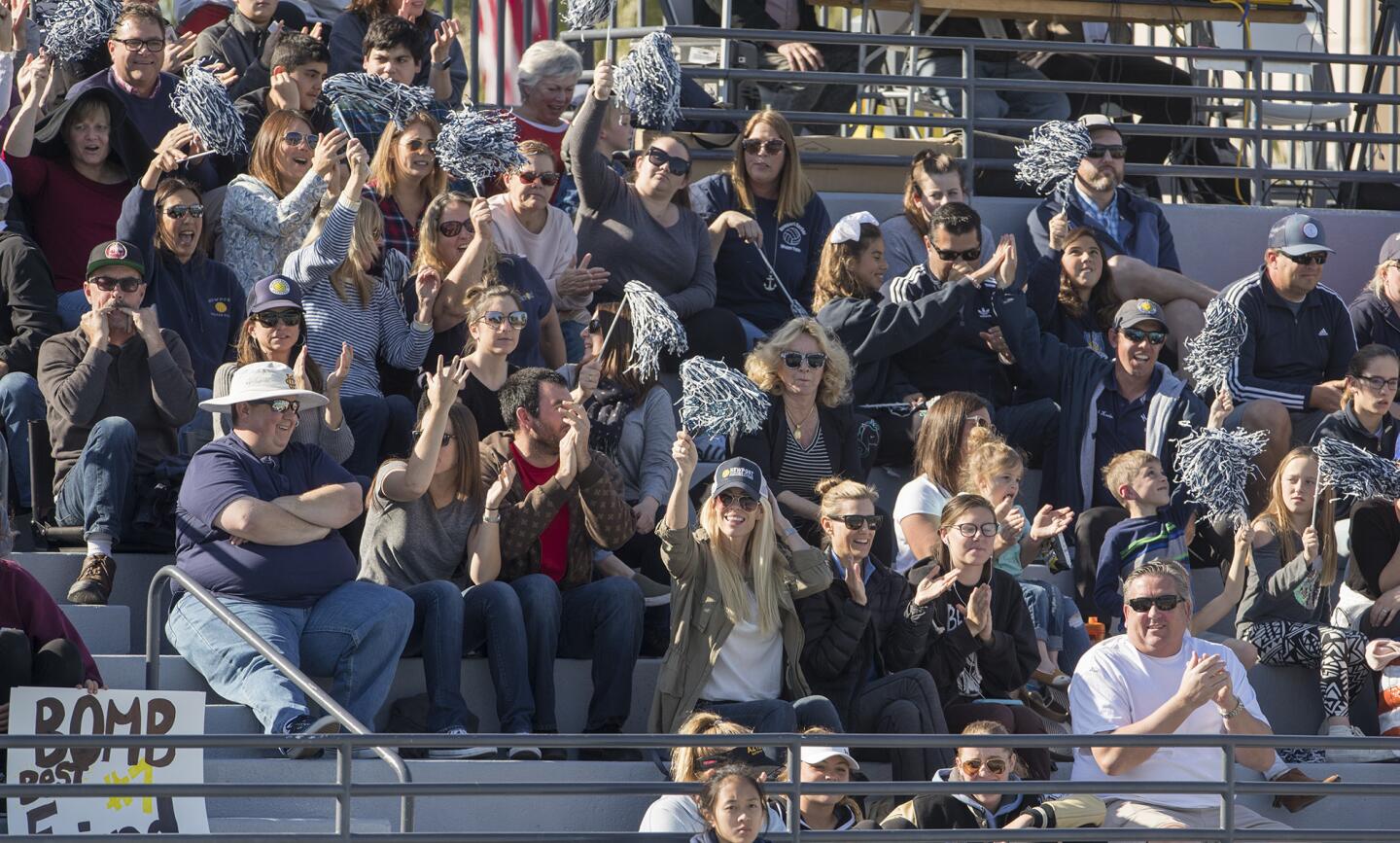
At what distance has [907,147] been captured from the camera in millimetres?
13172

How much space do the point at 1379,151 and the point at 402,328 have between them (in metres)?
9.38

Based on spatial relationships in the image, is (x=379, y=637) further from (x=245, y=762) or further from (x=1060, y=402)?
(x=1060, y=402)

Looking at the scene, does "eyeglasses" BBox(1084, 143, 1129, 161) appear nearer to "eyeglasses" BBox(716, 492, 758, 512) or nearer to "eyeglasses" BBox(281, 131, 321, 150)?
"eyeglasses" BBox(281, 131, 321, 150)

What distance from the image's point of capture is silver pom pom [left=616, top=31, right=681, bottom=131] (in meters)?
11.3

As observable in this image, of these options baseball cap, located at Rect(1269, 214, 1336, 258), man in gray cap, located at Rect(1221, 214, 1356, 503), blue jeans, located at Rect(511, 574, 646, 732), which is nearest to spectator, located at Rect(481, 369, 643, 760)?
blue jeans, located at Rect(511, 574, 646, 732)

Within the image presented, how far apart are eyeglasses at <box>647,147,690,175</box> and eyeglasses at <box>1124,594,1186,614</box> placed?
11.4 ft

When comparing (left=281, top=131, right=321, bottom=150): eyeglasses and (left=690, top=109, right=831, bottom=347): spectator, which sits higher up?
(left=281, top=131, right=321, bottom=150): eyeglasses

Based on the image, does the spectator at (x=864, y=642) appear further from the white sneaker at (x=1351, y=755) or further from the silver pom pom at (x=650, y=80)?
the silver pom pom at (x=650, y=80)

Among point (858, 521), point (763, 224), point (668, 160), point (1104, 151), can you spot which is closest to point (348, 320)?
point (668, 160)

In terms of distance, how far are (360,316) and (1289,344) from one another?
4.63 m

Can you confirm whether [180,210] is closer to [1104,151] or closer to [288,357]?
[288,357]

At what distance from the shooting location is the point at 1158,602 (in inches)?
322

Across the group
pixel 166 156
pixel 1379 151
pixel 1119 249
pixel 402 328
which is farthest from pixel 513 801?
pixel 1379 151

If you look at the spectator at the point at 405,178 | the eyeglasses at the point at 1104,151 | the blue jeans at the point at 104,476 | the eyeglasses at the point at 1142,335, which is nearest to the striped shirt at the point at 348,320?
the spectator at the point at 405,178
